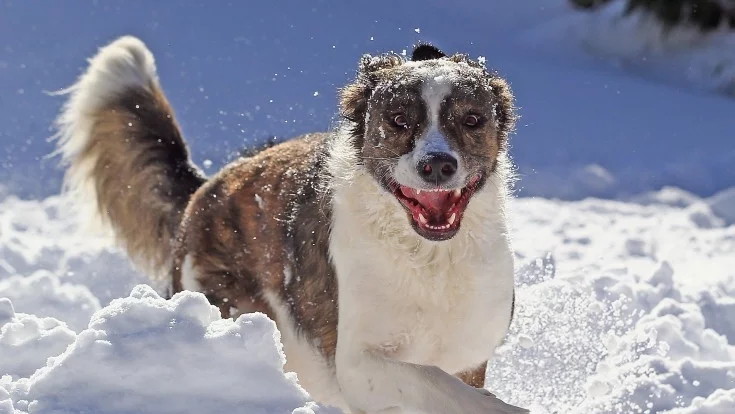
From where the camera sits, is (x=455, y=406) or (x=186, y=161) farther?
(x=186, y=161)

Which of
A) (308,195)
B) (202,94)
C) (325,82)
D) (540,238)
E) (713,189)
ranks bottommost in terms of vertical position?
(713,189)

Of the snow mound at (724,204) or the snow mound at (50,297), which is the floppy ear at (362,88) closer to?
the snow mound at (50,297)

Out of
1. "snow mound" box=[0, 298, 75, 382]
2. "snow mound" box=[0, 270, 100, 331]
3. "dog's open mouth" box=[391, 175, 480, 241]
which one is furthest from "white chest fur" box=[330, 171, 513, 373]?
"snow mound" box=[0, 270, 100, 331]

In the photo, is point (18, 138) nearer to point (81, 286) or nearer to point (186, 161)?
point (81, 286)

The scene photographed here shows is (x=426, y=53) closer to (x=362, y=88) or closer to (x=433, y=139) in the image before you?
(x=362, y=88)

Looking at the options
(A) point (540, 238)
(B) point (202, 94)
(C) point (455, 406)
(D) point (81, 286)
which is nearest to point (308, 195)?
(C) point (455, 406)

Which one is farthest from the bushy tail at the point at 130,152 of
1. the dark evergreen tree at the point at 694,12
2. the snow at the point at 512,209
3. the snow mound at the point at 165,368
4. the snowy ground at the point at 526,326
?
the dark evergreen tree at the point at 694,12

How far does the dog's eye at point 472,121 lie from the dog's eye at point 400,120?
22 centimetres

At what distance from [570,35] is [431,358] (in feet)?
29.9

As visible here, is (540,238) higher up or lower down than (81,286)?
lower down

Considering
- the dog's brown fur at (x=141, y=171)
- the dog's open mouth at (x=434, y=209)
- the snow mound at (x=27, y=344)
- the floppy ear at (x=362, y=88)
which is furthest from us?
the dog's brown fur at (x=141, y=171)

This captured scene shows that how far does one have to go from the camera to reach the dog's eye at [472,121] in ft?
12.8

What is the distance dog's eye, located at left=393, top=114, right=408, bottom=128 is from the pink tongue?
24 cm

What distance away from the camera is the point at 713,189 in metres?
8.66
